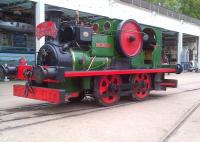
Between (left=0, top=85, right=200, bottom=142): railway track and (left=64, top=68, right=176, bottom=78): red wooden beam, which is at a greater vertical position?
(left=64, top=68, right=176, bottom=78): red wooden beam

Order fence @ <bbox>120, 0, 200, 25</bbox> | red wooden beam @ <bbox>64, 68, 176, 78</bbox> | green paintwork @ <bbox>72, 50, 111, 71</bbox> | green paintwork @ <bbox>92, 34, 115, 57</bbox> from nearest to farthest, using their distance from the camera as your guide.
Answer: red wooden beam @ <bbox>64, 68, 176, 78</bbox>
green paintwork @ <bbox>72, 50, 111, 71</bbox>
green paintwork @ <bbox>92, 34, 115, 57</bbox>
fence @ <bbox>120, 0, 200, 25</bbox>

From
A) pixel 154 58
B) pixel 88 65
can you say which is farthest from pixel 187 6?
pixel 88 65

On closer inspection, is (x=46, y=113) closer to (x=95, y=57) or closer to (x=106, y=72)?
(x=106, y=72)

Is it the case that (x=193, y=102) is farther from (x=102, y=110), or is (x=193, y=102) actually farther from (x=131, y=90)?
(x=102, y=110)

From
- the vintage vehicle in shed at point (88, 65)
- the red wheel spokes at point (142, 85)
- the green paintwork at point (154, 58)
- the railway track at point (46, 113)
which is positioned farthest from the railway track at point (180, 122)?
the green paintwork at point (154, 58)

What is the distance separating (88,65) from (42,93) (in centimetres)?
159

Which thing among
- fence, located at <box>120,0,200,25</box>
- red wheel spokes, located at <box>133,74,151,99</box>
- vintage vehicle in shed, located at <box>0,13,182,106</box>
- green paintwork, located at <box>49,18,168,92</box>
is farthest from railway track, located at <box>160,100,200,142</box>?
fence, located at <box>120,0,200,25</box>

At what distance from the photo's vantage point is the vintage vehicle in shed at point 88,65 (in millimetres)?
9031

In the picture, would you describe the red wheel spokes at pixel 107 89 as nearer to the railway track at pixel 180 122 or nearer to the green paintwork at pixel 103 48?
the green paintwork at pixel 103 48

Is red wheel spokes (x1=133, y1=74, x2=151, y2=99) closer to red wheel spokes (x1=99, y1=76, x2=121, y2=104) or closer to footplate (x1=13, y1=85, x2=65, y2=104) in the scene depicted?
red wheel spokes (x1=99, y1=76, x2=121, y2=104)

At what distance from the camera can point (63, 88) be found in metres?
9.43

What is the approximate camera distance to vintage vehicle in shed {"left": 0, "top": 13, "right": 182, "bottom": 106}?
9031mm

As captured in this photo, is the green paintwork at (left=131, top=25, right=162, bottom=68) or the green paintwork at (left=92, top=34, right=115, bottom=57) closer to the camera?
the green paintwork at (left=92, top=34, right=115, bottom=57)

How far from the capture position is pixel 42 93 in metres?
8.87
